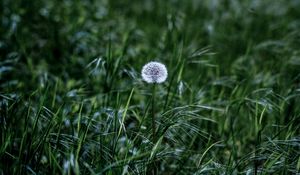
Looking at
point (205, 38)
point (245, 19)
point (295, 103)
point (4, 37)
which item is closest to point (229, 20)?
point (245, 19)

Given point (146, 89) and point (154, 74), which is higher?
point (154, 74)

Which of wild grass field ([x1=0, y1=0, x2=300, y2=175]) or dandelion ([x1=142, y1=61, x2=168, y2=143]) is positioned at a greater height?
dandelion ([x1=142, y1=61, x2=168, y2=143])

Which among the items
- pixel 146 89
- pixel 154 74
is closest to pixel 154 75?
pixel 154 74

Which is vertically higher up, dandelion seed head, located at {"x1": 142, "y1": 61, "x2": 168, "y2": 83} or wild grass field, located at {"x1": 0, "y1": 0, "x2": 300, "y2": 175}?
dandelion seed head, located at {"x1": 142, "y1": 61, "x2": 168, "y2": 83}

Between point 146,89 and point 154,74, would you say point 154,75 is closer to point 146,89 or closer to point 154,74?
point 154,74
